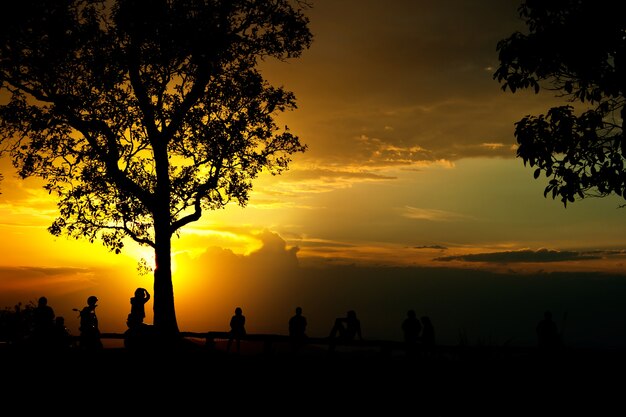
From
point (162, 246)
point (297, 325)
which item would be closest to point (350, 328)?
A: point (297, 325)

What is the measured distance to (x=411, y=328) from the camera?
22.8 metres

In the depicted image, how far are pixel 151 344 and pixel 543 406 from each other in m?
11.1

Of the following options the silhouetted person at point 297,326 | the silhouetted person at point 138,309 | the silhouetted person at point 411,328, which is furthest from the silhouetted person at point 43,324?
the silhouetted person at point 411,328

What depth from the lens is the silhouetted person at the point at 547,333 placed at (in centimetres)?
2231

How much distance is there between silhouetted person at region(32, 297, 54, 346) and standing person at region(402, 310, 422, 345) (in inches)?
501

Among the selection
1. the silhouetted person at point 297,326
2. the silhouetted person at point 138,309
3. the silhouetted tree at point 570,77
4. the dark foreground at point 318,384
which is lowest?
the dark foreground at point 318,384

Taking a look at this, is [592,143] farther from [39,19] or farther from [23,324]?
[23,324]

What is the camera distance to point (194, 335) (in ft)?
91.5

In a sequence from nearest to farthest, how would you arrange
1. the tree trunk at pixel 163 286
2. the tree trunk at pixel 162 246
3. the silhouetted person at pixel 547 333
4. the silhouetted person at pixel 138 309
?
the silhouetted person at pixel 138 309 → the silhouetted person at pixel 547 333 → the tree trunk at pixel 163 286 → the tree trunk at pixel 162 246

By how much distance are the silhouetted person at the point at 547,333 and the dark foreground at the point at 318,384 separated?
1.37 meters

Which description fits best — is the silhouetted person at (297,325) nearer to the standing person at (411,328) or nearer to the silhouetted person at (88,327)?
the standing person at (411,328)

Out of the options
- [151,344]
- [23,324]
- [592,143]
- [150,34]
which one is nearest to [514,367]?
[592,143]

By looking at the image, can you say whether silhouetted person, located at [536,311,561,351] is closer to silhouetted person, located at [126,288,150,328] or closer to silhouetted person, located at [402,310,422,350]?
silhouetted person, located at [402,310,422,350]

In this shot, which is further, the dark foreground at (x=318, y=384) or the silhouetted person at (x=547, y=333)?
the silhouetted person at (x=547, y=333)
